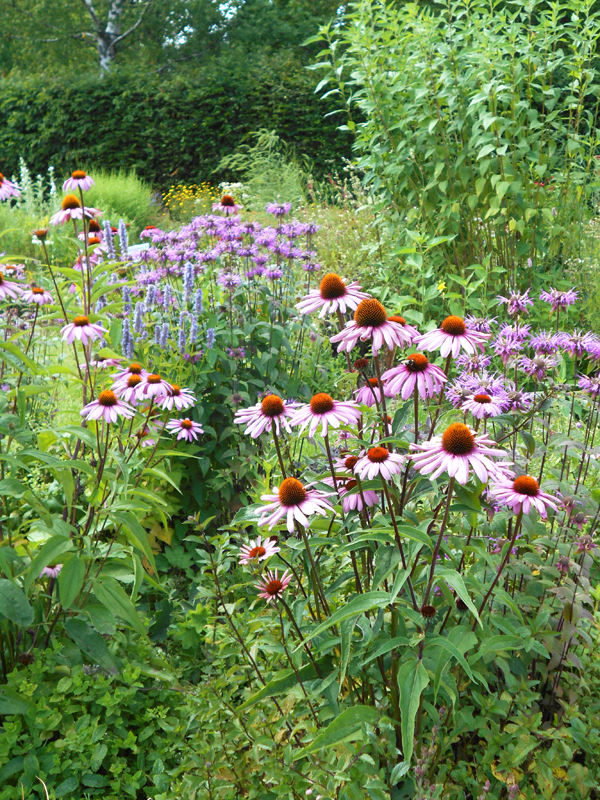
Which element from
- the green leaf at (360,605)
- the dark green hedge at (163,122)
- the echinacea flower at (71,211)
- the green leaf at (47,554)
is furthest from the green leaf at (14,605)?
the dark green hedge at (163,122)

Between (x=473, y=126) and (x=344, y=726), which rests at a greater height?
(x=473, y=126)

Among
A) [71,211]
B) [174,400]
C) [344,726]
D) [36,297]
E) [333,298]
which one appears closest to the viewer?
[344,726]

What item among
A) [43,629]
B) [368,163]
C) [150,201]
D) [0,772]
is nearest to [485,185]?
[368,163]

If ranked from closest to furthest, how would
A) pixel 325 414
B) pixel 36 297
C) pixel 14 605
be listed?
pixel 325 414 → pixel 14 605 → pixel 36 297

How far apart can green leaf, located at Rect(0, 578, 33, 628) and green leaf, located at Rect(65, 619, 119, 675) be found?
0.83ft

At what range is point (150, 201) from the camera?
36.7ft

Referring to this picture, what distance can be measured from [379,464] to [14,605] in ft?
3.39

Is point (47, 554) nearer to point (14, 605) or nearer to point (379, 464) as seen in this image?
point (14, 605)

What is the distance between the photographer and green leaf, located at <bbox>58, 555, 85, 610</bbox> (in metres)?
1.77

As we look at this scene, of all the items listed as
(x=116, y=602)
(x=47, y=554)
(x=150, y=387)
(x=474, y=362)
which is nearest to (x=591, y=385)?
(x=474, y=362)

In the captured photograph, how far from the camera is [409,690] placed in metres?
1.28

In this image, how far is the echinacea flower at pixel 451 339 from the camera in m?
1.49

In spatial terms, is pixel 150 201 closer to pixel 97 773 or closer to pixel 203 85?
pixel 203 85

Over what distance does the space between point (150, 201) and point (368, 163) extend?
729 cm
